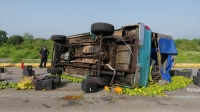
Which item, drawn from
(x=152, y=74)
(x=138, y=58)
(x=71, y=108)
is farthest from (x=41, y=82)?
(x=152, y=74)

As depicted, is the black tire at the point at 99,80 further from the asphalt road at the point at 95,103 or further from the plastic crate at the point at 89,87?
the asphalt road at the point at 95,103

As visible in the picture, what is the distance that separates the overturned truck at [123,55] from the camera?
6.89m

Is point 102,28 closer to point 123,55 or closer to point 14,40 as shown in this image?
point 123,55

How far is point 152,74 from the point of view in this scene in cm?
826

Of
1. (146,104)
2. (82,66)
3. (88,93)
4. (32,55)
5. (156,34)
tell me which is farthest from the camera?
(32,55)

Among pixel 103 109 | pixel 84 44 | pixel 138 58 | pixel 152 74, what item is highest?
pixel 84 44

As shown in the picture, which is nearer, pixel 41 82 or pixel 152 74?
pixel 41 82

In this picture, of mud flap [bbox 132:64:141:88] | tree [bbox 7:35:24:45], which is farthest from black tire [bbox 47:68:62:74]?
tree [bbox 7:35:24:45]

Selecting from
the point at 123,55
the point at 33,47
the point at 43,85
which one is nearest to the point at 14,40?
the point at 33,47

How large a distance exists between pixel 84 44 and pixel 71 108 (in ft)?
17.4

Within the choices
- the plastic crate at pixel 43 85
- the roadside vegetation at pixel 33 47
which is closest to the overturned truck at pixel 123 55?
the plastic crate at pixel 43 85

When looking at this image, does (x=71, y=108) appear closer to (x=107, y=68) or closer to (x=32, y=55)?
(x=107, y=68)

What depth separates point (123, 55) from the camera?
741 cm

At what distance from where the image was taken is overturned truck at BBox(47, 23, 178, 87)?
6.89 m
